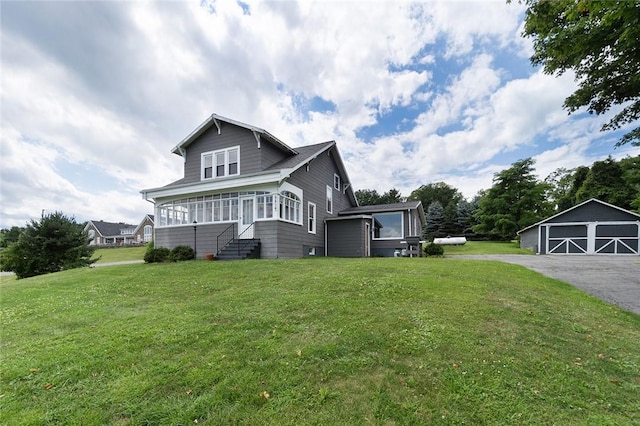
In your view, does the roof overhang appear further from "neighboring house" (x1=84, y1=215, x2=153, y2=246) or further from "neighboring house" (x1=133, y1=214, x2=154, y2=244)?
"neighboring house" (x1=84, y1=215, x2=153, y2=246)

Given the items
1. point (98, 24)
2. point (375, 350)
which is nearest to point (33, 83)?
point (98, 24)

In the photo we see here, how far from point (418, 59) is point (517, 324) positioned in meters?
14.2

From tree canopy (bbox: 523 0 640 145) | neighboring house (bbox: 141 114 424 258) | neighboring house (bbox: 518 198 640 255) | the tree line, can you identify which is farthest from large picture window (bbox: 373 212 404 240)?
the tree line

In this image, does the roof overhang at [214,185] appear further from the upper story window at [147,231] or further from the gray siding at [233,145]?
the upper story window at [147,231]

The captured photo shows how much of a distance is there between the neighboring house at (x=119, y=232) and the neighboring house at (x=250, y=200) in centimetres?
4714

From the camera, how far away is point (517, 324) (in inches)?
170

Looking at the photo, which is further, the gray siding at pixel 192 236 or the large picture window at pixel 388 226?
the large picture window at pixel 388 226

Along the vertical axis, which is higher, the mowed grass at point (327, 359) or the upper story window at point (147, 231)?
the upper story window at point (147, 231)

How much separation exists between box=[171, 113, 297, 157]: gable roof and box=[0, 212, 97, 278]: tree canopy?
7.51 m

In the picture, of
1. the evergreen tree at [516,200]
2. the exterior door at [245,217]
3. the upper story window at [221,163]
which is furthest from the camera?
the evergreen tree at [516,200]

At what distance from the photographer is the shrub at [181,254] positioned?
13430 millimetres

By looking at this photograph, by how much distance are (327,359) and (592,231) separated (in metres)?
26.6

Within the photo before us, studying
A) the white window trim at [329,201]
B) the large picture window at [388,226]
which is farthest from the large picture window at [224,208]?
the large picture window at [388,226]

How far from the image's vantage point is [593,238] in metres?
20.7
